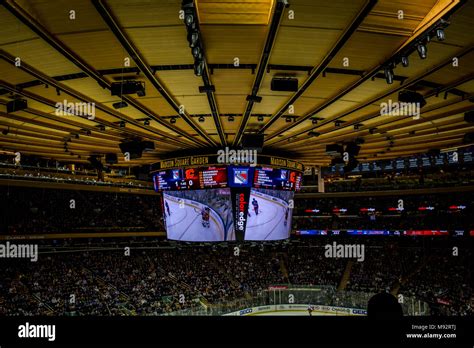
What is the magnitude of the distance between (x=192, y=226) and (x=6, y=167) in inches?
527

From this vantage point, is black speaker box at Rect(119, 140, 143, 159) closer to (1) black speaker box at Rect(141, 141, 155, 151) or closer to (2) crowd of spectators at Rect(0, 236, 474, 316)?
(1) black speaker box at Rect(141, 141, 155, 151)

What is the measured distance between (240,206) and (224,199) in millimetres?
607

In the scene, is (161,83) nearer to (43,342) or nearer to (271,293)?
(43,342)

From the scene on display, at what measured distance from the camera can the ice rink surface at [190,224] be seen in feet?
44.0

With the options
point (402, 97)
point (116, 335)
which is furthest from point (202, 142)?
point (116, 335)

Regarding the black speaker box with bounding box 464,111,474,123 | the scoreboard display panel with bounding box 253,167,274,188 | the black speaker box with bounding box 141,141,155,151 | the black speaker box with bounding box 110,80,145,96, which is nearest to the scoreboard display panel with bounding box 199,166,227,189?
the scoreboard display panel with bounding box 253,167,274,188

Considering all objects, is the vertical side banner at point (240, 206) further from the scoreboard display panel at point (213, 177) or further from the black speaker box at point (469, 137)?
the black speaker box at point (469, 137)

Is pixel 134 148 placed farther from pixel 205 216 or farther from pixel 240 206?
pixel 240 206

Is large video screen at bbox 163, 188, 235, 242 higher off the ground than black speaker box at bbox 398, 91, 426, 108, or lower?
lower

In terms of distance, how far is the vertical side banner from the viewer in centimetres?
1342

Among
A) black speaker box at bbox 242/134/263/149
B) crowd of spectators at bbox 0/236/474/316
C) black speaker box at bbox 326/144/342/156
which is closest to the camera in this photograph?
black speaker box at bbox 242/134/263/149

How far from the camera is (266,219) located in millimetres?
13867

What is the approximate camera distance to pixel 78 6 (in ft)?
14.4

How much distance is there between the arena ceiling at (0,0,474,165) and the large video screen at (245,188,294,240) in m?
2.87
